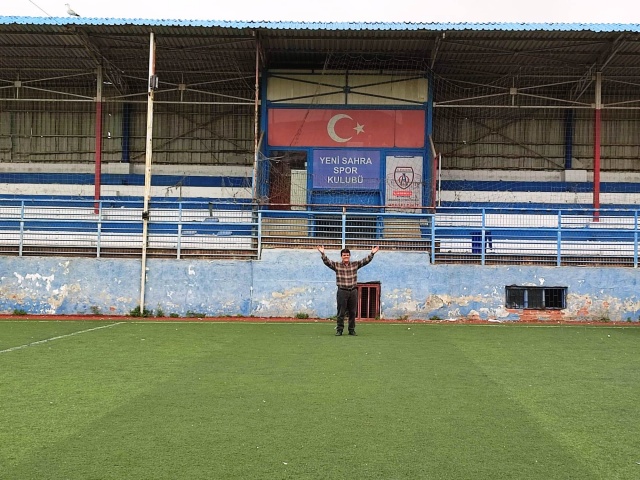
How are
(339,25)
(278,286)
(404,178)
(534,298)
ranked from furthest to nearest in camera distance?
1. (404,178)
2. (339,25)
3. (534,298)
4. (278,286)

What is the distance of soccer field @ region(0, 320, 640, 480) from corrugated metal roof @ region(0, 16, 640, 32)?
1076 cm

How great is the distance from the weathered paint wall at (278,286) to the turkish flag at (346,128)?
23.5 ft

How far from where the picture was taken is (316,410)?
7547 millimetres

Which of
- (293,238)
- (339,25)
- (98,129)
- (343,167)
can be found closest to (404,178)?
(343,167)

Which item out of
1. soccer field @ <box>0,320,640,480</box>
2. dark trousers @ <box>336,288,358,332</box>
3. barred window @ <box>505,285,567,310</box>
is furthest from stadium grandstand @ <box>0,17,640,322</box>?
soccer field @ <box>0,320,640,480</box>

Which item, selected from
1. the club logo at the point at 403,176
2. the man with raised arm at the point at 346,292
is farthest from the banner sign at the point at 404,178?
the man with raised arm at the point at 346,292

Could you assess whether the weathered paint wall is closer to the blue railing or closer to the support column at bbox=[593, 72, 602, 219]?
the blue railing

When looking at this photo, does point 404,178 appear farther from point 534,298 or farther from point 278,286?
point 278,286

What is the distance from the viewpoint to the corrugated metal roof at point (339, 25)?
21.5 meters

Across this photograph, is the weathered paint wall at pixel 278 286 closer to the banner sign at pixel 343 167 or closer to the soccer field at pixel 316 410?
the soccer field at pixel 316 410

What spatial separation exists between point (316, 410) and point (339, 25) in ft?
52.6

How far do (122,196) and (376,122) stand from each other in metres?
9.09

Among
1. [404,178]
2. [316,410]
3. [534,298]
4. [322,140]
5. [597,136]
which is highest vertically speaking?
[597,136]

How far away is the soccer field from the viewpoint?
18.7ft
